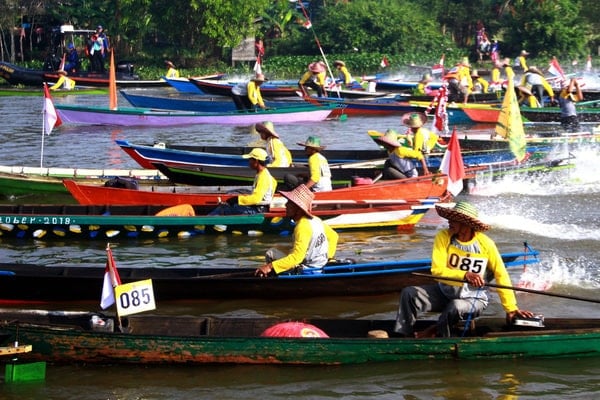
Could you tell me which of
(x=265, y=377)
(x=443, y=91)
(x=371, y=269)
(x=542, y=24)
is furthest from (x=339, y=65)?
(x=265, y=377)

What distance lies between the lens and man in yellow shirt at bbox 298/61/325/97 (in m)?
32.8

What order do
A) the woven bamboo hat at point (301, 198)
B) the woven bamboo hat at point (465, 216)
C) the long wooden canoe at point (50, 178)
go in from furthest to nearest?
the long wooden canoe at point (50, 178) < the woven bamboo hat at point (301, 198) < the woven bamboo hat at point (465, 216)

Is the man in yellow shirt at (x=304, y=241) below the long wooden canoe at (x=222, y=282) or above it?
above

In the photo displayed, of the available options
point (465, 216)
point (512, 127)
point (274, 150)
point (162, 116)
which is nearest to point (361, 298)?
point (465, 216)

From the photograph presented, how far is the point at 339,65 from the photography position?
118 feet

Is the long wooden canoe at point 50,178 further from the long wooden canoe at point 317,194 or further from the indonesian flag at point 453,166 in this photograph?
the indonesian flag at point 453,166

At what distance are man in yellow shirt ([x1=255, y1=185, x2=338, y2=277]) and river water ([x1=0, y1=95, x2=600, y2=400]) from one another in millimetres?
703

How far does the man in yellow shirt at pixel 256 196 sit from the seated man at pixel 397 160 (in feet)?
9.17

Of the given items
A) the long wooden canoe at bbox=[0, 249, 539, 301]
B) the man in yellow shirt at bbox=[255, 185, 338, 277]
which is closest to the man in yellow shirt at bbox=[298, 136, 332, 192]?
the long wooden canoe at bbox=[0, 249, 539, 301]

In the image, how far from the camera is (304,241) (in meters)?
Result: 10.6

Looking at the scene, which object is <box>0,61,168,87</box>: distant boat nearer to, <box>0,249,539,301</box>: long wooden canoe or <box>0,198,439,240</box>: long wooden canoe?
<box>0,198,439,240</box>: long wooden canoe

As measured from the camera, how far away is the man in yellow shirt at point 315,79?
3284cm

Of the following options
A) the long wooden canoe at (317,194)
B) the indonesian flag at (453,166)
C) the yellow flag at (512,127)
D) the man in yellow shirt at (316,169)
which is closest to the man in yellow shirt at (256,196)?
the long wooden canoe at (317,194)

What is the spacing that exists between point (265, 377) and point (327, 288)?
223 cm
